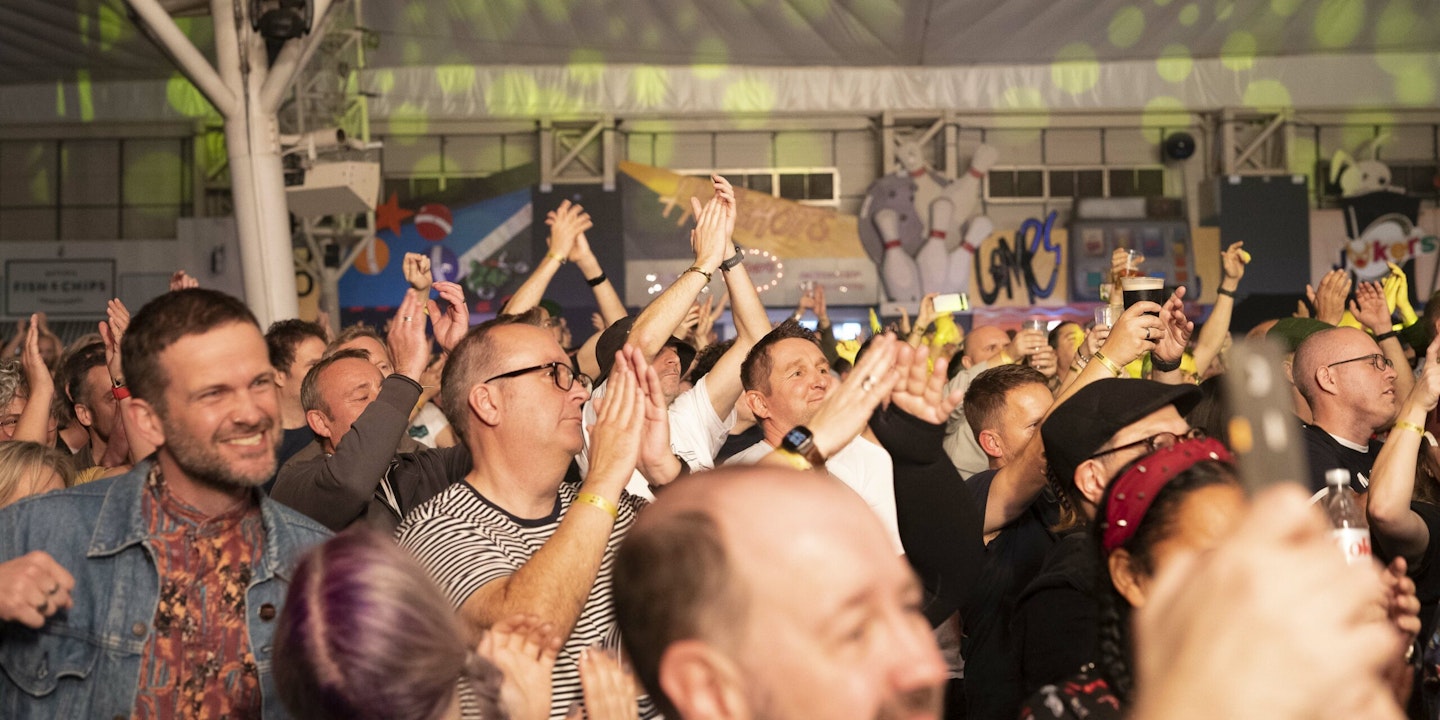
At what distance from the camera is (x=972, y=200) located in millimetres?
15469

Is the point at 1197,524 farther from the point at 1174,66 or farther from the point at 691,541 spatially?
the point at 1174,66

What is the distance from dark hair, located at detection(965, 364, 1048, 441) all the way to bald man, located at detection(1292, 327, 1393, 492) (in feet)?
2.78

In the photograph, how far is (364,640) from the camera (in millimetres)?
1430

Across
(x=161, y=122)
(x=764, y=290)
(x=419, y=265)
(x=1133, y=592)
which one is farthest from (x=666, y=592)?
(x=161, y=122)

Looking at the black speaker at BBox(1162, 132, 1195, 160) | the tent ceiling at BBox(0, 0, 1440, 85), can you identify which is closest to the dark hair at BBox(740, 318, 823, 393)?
the tent ceiling at BBox(0, 0, 1440, 85)

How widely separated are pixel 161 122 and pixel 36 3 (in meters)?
3.28

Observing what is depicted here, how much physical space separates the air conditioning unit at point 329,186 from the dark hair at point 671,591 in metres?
8.71

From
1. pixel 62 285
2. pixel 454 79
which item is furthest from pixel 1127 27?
pixel 62 285

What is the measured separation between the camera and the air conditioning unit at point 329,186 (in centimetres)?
955

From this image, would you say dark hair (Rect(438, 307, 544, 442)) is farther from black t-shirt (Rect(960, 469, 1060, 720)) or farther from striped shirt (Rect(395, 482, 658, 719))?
black t-shirt (Rect(960, 469, 1060, 720))

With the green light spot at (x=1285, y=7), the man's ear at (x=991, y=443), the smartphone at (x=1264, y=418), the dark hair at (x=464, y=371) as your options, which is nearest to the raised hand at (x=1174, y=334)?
the man's ear at (x=991, y=443)

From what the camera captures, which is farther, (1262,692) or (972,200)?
(972,200)

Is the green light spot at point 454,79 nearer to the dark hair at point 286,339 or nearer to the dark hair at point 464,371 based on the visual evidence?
the dark hair at point 286,339

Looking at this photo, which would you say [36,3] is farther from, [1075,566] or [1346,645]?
[1346,645]
